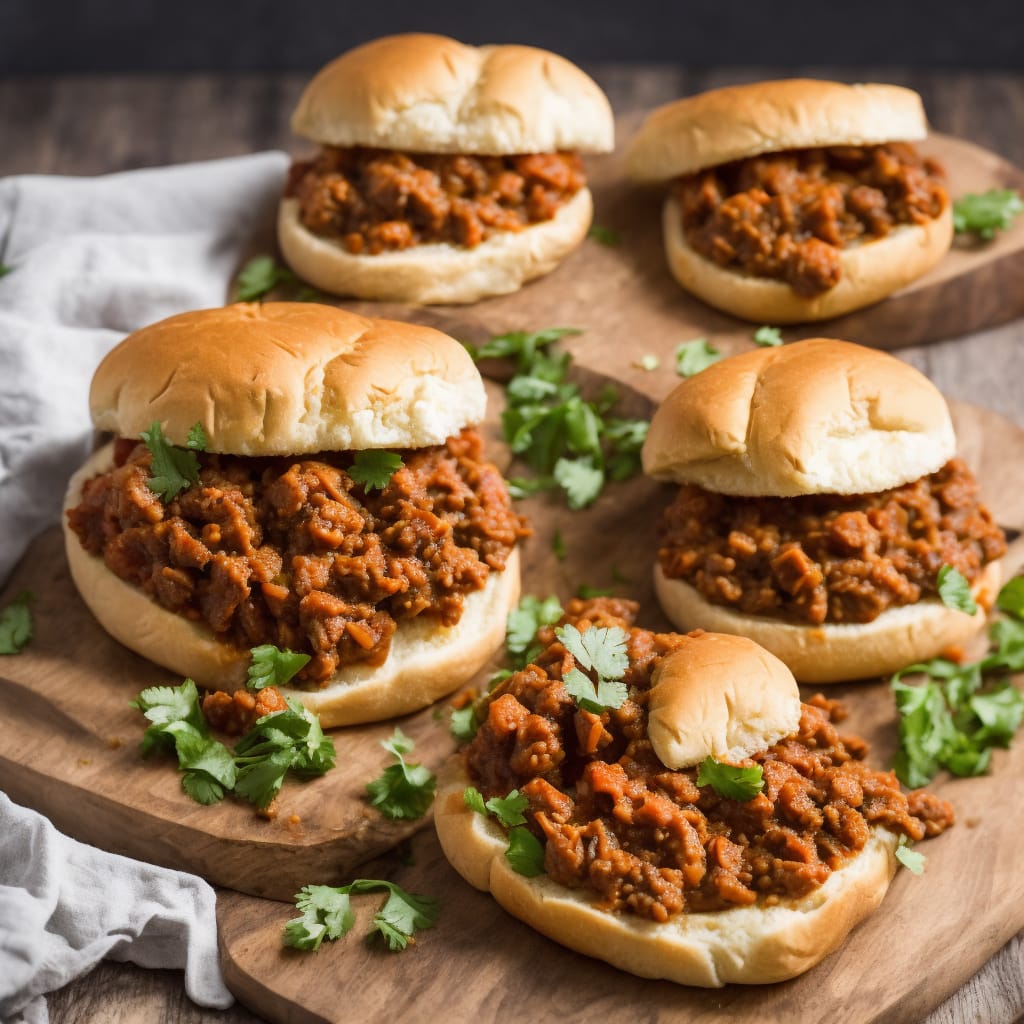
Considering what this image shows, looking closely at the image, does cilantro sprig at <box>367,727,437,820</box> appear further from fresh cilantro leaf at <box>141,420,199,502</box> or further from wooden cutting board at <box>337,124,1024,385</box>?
wooden cutting board at <box>337,124,1024,385</box>

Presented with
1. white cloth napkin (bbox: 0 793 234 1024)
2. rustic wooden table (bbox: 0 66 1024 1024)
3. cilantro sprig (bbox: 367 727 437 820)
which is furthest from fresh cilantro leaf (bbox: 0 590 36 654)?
rustic wooden table (bbox: 0 66 1024 1024)

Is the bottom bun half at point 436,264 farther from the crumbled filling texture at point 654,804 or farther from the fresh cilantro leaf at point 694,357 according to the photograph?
the crumbled filling texture at point 654,804

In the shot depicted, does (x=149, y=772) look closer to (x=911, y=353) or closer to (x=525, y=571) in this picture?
(x=525, y=571)

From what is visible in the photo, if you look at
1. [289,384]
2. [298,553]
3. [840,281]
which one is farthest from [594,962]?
[840,281]

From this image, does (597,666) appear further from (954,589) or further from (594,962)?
(954,589)

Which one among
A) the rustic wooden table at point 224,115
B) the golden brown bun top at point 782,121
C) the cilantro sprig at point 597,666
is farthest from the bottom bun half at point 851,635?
the golden brown bun top at point 782,121

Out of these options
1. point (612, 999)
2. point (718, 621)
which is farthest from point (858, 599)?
point (612, 999)
